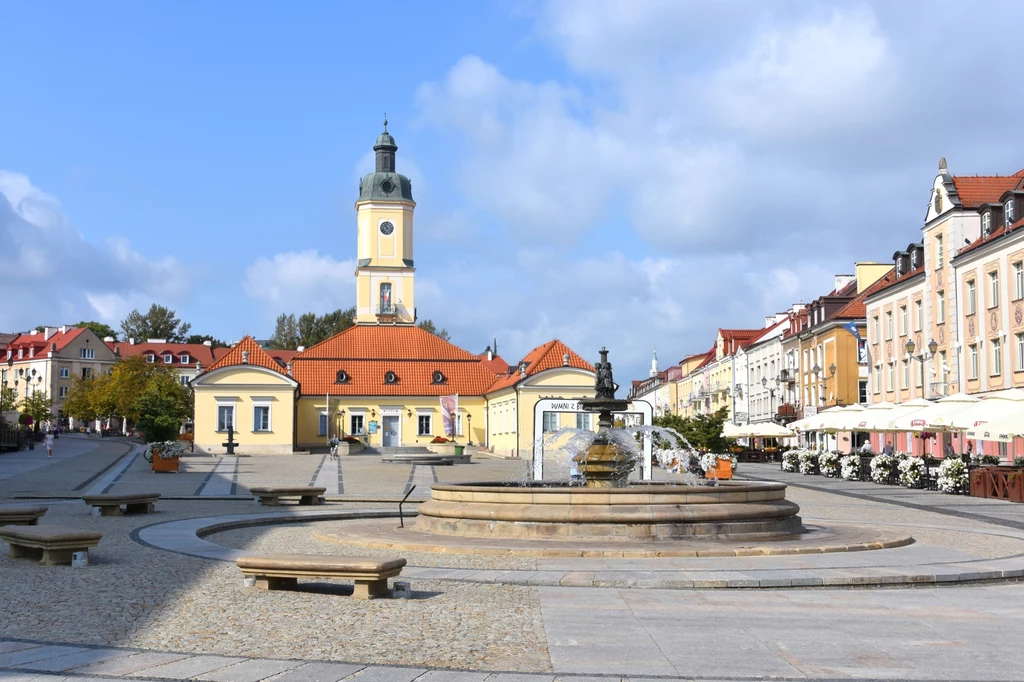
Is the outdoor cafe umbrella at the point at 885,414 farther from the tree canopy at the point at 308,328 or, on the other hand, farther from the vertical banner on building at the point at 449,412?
the tree canopy at the point at 308,328

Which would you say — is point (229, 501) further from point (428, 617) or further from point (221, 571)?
point (428, 617)

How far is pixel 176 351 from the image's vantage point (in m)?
128

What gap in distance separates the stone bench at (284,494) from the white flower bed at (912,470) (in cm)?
1903

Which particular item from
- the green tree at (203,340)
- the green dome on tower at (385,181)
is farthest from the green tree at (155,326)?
the green dome on tower at (385,181)

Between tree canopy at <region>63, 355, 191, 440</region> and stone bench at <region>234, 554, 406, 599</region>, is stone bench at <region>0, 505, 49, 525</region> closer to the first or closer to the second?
stone bench at <region>234, 554, 406, 599</region>

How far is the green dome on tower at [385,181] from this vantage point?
77219mm

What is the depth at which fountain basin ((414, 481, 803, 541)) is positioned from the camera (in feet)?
50.0

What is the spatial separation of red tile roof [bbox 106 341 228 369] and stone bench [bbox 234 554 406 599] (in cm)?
11760

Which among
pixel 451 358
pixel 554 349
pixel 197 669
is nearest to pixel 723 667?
pixel 197 669

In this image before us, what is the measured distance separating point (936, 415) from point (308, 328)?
3533 inches

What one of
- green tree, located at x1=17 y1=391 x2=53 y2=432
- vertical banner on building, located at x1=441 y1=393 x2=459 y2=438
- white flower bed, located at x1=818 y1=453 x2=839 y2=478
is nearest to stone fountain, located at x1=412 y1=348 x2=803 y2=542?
white flower bed, located at x1=818 y1=453 x2=839 y2=478

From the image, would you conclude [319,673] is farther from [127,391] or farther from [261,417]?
[127,391]

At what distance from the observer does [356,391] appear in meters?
67.6

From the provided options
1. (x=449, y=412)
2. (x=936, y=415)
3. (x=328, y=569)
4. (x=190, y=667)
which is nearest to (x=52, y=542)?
(x=328, y=569)
